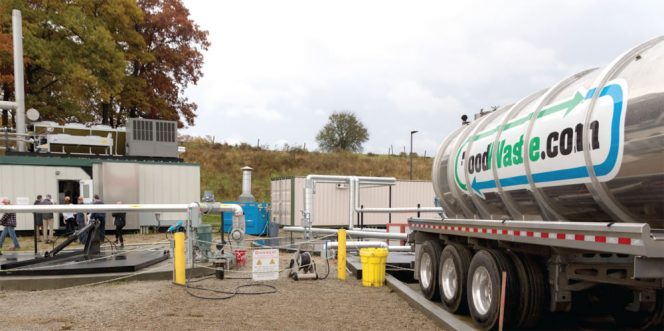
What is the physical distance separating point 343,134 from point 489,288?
52134 millimetres

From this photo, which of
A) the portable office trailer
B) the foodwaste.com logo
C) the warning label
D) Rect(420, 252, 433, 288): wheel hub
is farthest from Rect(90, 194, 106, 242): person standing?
the foodwaste.com logo

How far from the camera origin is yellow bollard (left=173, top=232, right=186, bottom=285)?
9.02 m

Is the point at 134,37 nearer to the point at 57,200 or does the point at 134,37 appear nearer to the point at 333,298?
the point at 57,200

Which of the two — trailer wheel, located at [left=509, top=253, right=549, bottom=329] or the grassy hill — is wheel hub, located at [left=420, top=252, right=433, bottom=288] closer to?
trailer wheel, located at [left=509, top=253, right=549, bottom=329]

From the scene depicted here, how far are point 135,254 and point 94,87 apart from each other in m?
17.3

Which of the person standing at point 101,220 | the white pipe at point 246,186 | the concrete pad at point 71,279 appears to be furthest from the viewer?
the white pipe at point 246,186

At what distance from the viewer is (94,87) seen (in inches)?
1000

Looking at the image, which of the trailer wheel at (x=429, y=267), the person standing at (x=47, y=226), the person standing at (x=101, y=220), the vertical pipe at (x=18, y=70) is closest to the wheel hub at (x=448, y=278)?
the trailer wheel at (x=429, y=267)

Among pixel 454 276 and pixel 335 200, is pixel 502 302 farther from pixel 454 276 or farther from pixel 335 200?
pixel 335 200

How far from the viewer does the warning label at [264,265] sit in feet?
Result: 30.9

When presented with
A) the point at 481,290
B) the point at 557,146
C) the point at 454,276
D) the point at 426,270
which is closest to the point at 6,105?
the point at 426,270

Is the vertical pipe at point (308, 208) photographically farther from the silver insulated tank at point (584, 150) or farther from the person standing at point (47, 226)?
the person standing at point (47, 226)

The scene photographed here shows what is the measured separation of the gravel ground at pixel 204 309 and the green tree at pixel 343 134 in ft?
A: 157

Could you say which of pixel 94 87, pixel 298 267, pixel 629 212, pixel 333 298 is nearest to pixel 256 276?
pixel 298 267
